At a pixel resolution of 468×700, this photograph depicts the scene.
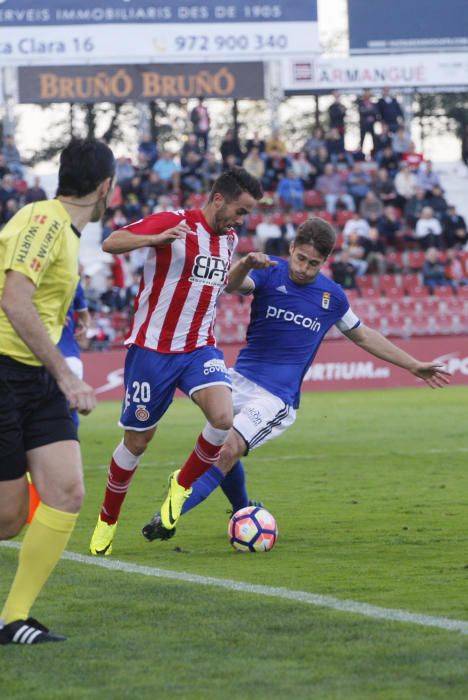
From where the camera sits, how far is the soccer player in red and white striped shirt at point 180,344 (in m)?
7.84

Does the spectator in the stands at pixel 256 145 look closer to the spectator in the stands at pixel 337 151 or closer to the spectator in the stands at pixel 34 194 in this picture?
the spectator in the stands at pixel 337 151

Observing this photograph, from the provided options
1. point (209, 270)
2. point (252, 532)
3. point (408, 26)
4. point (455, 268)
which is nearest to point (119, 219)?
point (455, 268)

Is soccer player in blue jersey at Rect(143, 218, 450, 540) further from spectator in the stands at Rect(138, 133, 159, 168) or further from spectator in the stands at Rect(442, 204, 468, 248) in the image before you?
spectator in the stands at Rect(138, 133, 159, 168)

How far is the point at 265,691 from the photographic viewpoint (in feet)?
14.6

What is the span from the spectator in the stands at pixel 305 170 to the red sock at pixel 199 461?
21.9 m

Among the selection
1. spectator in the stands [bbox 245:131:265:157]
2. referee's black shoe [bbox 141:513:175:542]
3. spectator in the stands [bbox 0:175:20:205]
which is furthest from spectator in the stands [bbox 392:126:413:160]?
referee's black shoe [bbox 141:513:175:542]

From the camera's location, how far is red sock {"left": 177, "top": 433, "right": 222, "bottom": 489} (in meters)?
7.91

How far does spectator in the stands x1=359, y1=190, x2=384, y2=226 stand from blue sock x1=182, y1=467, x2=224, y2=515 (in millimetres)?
20883

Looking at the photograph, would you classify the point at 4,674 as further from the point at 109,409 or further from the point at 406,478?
the point at 109,409

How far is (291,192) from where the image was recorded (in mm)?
28719

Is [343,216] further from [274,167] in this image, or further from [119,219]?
[119,219]

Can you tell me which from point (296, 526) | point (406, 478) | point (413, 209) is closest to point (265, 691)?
point (296, 526)

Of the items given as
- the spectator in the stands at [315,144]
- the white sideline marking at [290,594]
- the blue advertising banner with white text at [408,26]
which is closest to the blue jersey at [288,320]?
the white sideline marking at [290,594]

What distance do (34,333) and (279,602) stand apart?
177cm
